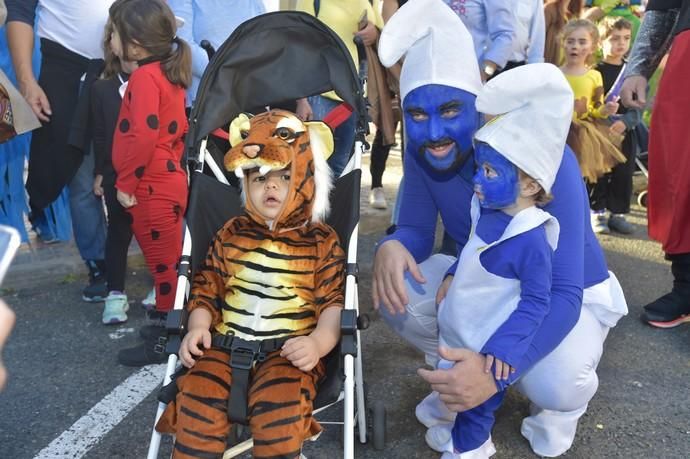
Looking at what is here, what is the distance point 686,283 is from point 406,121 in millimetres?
2043

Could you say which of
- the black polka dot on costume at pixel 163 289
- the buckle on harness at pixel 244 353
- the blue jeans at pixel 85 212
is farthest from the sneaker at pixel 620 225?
the buckle on harness at pixel 244 353

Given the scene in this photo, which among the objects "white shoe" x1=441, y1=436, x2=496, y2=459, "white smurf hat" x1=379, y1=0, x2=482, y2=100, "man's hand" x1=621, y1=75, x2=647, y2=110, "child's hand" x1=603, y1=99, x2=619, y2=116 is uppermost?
"white smurf hat" x1=379, y1=0, x2=482, y2=100

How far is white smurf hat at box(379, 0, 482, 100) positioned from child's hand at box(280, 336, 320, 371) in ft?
3.27

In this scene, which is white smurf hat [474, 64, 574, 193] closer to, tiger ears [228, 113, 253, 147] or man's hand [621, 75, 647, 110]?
tiger ears [228, 113, 253, 147]

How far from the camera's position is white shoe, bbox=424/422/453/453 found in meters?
2.55

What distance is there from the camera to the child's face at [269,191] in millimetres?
2383

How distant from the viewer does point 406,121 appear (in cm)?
256

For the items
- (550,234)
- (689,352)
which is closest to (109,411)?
(550,234)

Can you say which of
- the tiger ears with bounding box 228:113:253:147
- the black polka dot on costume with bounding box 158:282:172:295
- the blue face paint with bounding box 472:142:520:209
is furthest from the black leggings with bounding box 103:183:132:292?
the blue face paint with bounding box 472:142:520:209

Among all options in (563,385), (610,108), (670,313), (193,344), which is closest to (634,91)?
(670,313)

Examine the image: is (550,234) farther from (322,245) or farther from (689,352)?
(689,352)

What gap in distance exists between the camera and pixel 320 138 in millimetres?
2549

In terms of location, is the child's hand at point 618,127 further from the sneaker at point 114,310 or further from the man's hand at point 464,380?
the sneaker at point 114,310

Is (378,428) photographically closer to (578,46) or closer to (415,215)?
(415,215)
